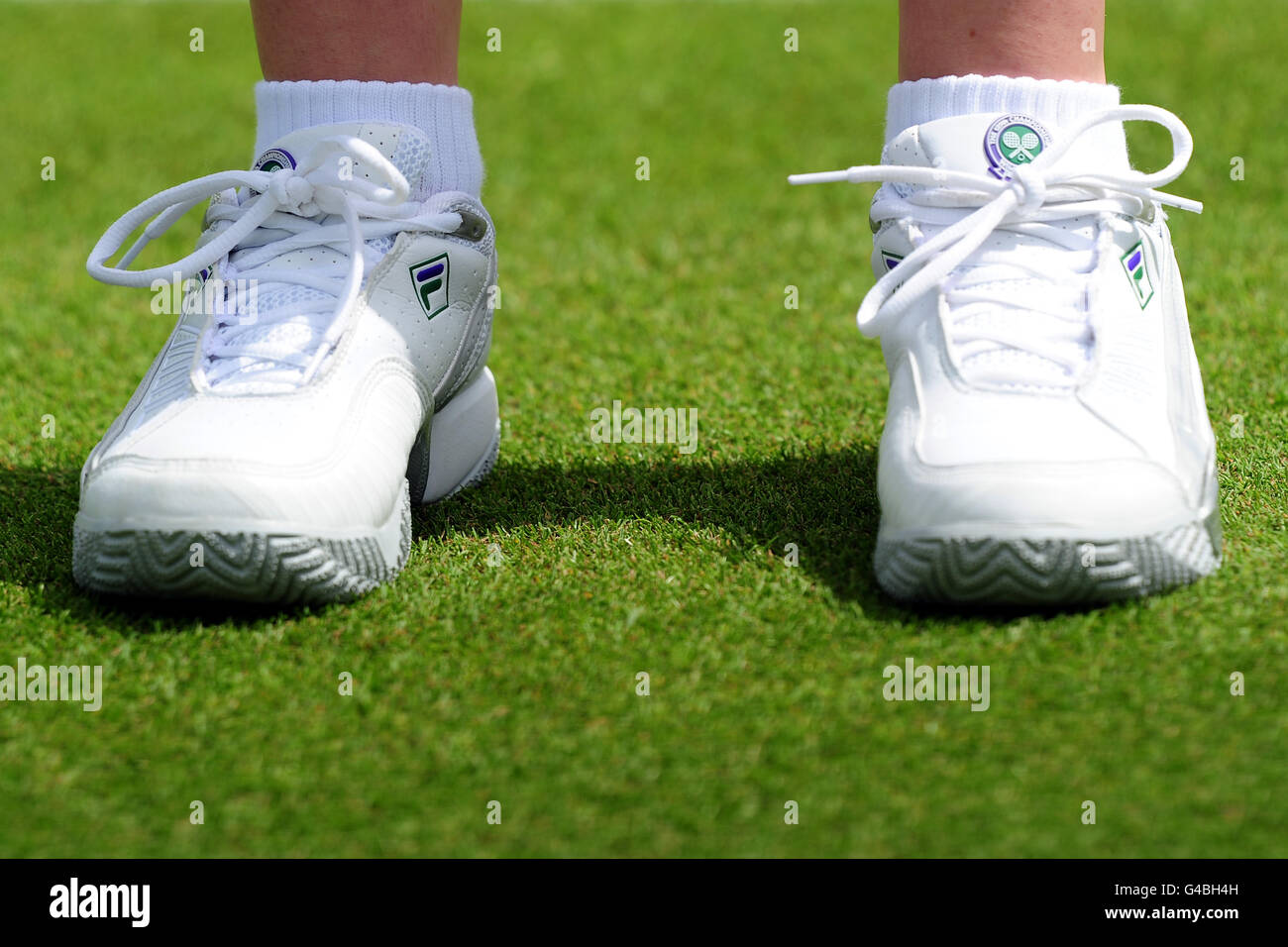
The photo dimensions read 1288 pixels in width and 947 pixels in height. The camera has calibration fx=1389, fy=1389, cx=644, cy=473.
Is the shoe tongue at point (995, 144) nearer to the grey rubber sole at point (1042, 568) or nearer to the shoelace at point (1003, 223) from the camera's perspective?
the shoelace at point (1003, 223)

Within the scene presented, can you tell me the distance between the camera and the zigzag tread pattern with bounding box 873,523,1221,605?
1.24 meters

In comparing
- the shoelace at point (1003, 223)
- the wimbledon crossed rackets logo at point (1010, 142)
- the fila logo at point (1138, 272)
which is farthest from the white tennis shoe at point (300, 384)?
the fila logo at point (1138, 272)

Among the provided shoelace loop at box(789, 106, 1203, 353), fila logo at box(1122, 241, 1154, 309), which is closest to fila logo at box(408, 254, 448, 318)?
shoelace loop at box(789, 106, 1203, 353)

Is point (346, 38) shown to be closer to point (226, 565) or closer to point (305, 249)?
point (305, 249)

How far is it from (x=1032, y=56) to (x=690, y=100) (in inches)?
103

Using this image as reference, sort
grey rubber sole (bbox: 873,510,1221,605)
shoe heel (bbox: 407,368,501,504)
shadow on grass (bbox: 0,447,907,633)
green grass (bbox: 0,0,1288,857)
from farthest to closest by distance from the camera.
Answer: shoe heel (bbox: 407,368,501,504) → shadow on grass (bbox: 0,447,907,633) → grey rubber sole (bbox: 873,510,1221,605) → green grass (bbox: 0,0,1288,857)

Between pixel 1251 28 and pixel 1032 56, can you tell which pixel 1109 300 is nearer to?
pixel 1032 56

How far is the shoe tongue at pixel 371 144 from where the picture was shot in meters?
Result: 1.52

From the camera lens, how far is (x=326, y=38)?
5.04 feet

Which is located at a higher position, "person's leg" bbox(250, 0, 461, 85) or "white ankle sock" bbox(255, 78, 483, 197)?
"person's leg" bbox(250, 0, 461, 85)

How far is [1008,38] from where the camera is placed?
1.45 metres

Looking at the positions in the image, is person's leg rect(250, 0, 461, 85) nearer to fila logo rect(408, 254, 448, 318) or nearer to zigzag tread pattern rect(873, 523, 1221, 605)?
fila logo rect(408, 254, 448, 318)

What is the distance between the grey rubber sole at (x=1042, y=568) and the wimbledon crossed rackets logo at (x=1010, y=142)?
42cm

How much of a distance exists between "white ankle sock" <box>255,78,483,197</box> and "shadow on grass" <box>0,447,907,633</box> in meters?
0.38
